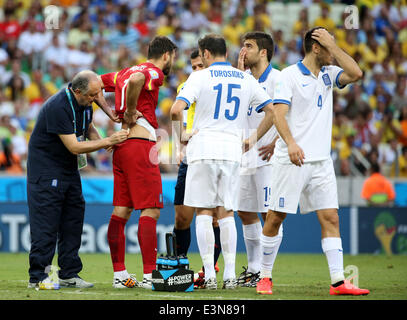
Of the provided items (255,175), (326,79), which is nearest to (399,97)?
(255,175)

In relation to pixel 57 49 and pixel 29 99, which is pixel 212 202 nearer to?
pixel 29 99

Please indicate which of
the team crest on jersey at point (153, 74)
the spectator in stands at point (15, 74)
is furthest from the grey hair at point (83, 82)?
the spectator in stands at point (15, 74)

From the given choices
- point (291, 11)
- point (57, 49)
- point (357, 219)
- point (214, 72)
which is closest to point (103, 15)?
point (57, 49)

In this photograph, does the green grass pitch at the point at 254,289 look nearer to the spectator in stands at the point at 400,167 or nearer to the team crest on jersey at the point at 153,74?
the team crest on jersey at the point at 153,74

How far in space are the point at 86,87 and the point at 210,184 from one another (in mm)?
1597

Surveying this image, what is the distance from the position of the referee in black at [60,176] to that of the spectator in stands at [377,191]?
27.5 ft

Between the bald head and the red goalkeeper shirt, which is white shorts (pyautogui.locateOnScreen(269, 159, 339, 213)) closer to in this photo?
the red goalkeeper shirt

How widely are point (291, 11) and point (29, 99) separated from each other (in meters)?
8.57

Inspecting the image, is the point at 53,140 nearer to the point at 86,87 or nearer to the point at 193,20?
the point at 86,87

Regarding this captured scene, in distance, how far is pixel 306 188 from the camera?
730 centimetres

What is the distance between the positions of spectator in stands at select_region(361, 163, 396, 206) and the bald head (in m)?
8.62

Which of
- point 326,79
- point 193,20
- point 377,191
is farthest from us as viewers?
point 193,20

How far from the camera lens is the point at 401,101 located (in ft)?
63.2

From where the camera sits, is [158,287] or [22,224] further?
[22,224]
